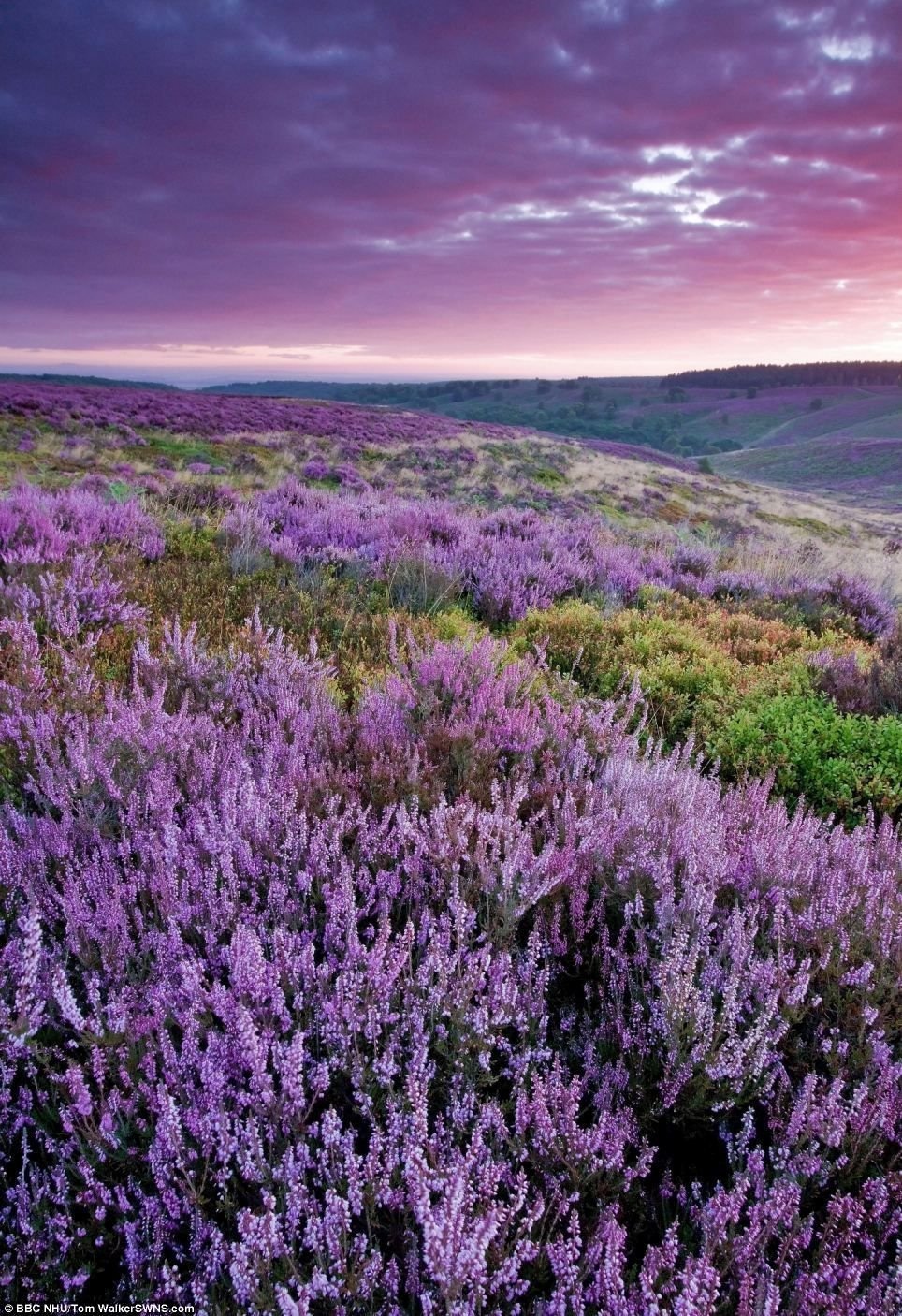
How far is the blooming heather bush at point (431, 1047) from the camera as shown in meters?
1.36

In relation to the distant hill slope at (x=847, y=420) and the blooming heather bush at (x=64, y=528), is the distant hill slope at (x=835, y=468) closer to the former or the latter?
the distant hill slope at (x=847, y=420)

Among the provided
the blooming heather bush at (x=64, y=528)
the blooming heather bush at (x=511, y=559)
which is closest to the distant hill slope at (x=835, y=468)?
the blooming heather bush at (x=511, y=559)

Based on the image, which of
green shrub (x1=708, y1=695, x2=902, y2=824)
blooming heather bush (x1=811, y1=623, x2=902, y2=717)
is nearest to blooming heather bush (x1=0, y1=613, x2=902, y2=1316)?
green shrub (x1=708, y1=695, x2=902, y2=824)

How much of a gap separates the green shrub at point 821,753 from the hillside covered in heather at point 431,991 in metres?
0.02

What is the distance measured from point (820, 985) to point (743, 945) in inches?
12.7

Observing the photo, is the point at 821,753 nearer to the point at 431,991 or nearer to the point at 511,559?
the point at 431,991

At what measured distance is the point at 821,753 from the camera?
4.04 metres

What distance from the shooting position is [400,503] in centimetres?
1020

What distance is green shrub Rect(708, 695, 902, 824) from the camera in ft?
12.1

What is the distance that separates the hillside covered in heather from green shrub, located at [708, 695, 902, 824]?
2cm

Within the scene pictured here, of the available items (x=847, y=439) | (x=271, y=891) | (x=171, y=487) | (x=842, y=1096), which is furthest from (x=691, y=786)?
(x=847, y=439)

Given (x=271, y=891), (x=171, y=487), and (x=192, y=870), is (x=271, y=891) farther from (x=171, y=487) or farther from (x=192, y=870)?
(x=171, y=487)

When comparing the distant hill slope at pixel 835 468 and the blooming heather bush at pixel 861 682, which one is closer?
the blooming heather bush at pixel 861 682

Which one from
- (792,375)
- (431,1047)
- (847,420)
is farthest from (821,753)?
(792,375)
